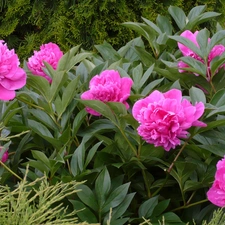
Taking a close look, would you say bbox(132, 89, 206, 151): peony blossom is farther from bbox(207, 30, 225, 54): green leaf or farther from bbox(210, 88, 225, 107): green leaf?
bbox(207, 30, 225, 54): green leaf

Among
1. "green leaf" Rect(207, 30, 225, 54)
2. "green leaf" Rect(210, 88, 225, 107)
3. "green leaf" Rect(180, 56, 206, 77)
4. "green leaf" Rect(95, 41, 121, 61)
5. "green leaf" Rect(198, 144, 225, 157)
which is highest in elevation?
"green leaf" Rect(207, 30, 225, 54)

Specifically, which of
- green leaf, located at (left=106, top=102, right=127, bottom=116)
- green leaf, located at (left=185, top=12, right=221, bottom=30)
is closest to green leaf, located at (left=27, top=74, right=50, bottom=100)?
green leaf, located at (left=106, top=102, right=127, bottom=116)

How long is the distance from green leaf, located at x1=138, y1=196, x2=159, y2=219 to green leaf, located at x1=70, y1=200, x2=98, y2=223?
0.14m

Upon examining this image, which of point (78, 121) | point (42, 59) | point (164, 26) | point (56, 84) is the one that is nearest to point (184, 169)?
point (78, 121)

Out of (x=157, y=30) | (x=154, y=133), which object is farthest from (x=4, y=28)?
(x=154, y=133)

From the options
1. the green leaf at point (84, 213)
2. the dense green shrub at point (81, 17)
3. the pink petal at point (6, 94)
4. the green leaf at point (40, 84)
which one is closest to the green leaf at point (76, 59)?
the green leaf at point (40, 84)

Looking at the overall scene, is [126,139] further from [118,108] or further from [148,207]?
[148,207]

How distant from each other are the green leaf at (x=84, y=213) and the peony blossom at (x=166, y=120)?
9.8 inches

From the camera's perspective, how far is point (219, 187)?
130cm

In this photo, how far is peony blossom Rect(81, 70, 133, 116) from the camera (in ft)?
4.67

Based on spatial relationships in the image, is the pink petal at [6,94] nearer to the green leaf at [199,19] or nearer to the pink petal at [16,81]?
the pink petal at [16,81]

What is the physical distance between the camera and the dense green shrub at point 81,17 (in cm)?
416

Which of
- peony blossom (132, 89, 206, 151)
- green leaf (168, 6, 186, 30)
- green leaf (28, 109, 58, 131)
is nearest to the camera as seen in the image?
peony blossom (132, 89, 206, 151)

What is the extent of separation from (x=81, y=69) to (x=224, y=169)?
26.2 inches
